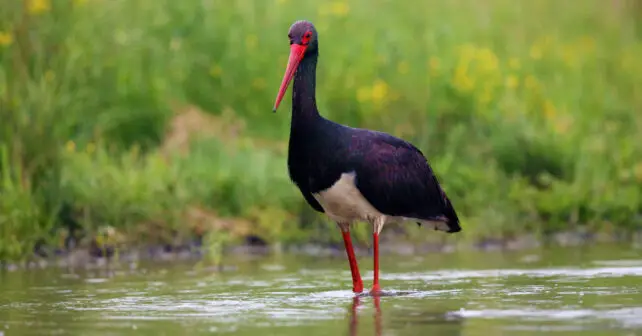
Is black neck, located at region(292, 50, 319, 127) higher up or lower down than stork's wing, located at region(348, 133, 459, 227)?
higher up

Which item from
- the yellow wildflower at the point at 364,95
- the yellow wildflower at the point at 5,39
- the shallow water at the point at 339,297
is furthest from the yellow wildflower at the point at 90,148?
the yellow wildflower at the point at 364,95

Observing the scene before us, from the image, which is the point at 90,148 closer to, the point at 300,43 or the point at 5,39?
the point at 5,39

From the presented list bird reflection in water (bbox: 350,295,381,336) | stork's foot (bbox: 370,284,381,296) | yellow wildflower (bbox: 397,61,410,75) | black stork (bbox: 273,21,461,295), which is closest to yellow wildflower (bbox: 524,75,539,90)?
yellow wildflower (bbox: 397,61,410,75)

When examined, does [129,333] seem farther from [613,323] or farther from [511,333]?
[613,323]

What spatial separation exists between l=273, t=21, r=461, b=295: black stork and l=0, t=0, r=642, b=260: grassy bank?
2.77 m

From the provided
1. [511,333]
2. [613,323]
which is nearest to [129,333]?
[511,333]

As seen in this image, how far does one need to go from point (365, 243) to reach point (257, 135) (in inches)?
99.4

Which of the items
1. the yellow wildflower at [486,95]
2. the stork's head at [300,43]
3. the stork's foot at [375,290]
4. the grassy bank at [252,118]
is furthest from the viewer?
the yellow wildflower at [486,95]

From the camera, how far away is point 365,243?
1268 centimetres

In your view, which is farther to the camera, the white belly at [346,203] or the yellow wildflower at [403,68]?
the yellow wildflower at [403,68]

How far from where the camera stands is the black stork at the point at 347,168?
9.34m

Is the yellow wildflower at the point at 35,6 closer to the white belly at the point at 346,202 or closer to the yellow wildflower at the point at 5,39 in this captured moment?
the yellow wildflower at the point at 5,39

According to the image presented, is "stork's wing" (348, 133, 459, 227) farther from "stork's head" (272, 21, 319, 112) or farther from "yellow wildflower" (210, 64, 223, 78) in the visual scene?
"yellow wildflower" (210, 64, 223, 78)

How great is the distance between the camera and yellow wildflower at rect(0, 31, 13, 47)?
13.1 meters
